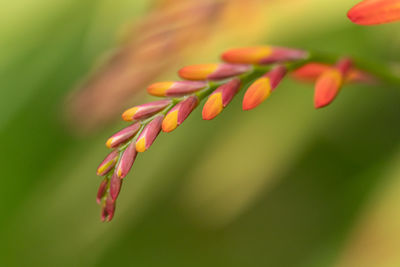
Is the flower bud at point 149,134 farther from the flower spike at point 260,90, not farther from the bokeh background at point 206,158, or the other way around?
the bokeh background at point 206,158

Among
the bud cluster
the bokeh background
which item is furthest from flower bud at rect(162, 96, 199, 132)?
the bokeh background

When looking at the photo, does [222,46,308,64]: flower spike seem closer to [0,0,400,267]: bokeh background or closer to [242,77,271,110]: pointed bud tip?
[242,77,271,110]: pointed bud tip

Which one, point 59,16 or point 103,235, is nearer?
point 103,235

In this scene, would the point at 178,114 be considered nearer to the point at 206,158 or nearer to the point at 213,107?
the point at 213,107

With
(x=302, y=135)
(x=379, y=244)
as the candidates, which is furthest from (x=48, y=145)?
(x=379, y=244)

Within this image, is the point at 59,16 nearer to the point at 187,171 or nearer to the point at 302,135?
the point at 187,171

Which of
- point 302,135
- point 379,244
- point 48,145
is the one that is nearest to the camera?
point 379,244

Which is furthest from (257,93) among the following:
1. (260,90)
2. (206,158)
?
(206,158)
